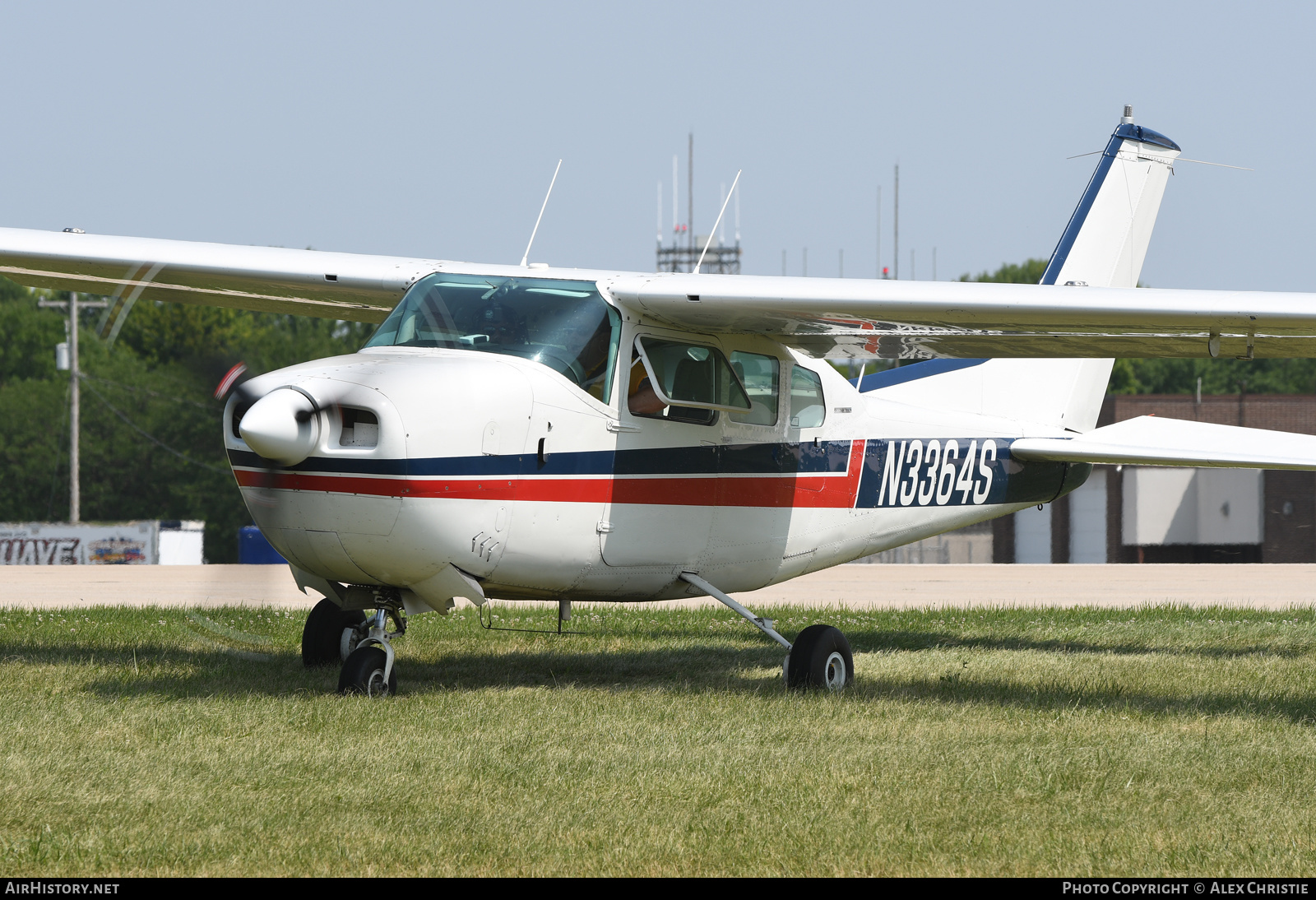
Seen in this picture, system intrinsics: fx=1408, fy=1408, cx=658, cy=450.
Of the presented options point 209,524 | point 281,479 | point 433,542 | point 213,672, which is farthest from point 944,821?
point 209,524

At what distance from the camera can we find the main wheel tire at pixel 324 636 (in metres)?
10.0

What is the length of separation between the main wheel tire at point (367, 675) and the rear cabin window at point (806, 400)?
10.9 feet

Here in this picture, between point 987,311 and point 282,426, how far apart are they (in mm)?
4311

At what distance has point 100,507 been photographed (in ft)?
210

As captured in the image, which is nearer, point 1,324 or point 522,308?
point 522,308

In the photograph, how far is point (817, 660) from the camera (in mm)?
9117

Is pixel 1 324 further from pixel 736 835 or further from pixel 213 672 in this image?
pixel 736 835

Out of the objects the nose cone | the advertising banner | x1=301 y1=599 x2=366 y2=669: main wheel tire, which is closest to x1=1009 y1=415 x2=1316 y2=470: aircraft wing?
x1=301 y1=599 x2=366 y2=669: main wheel tire

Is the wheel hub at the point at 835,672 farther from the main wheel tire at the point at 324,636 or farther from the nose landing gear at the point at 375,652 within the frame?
the main wheel tire at the point at 324,636
